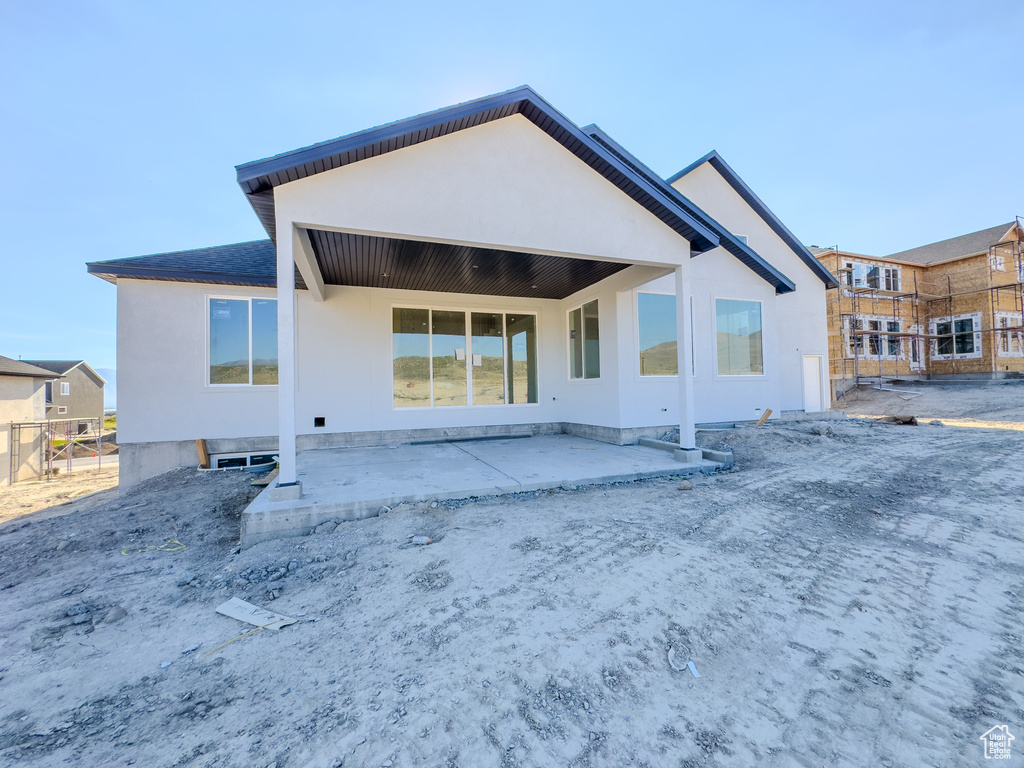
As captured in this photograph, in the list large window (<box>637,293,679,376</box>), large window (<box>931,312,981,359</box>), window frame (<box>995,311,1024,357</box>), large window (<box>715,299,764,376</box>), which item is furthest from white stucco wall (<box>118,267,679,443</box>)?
window frame (<box>995,311,1024,357</box>)

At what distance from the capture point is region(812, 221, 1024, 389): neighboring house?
66.9 feet

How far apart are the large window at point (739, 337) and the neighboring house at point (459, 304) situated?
0.06 m

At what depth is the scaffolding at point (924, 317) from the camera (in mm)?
20328

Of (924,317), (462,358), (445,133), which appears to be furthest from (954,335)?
(445,133)

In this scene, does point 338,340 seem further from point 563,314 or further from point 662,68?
point 662,68

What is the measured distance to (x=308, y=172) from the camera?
4590 millimetres

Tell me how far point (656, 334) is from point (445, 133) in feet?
18.0

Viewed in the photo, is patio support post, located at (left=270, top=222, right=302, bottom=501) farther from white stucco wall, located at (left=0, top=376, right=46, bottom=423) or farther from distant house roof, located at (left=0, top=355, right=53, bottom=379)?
white stucco wall, located at (left=0, top=376, right=46, bottom=423)

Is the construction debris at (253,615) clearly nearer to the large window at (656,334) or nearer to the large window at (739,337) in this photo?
the large window at (656,334)

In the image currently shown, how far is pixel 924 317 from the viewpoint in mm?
22953

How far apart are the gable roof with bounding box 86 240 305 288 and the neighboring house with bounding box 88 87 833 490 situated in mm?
49

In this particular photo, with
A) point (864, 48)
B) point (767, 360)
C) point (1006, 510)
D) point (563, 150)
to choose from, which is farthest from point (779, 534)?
point (864, 48)

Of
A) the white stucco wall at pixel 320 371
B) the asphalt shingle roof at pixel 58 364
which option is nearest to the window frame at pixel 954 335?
the white stucco wall at pixel 320 371

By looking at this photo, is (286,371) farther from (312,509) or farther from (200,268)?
(200,268)
